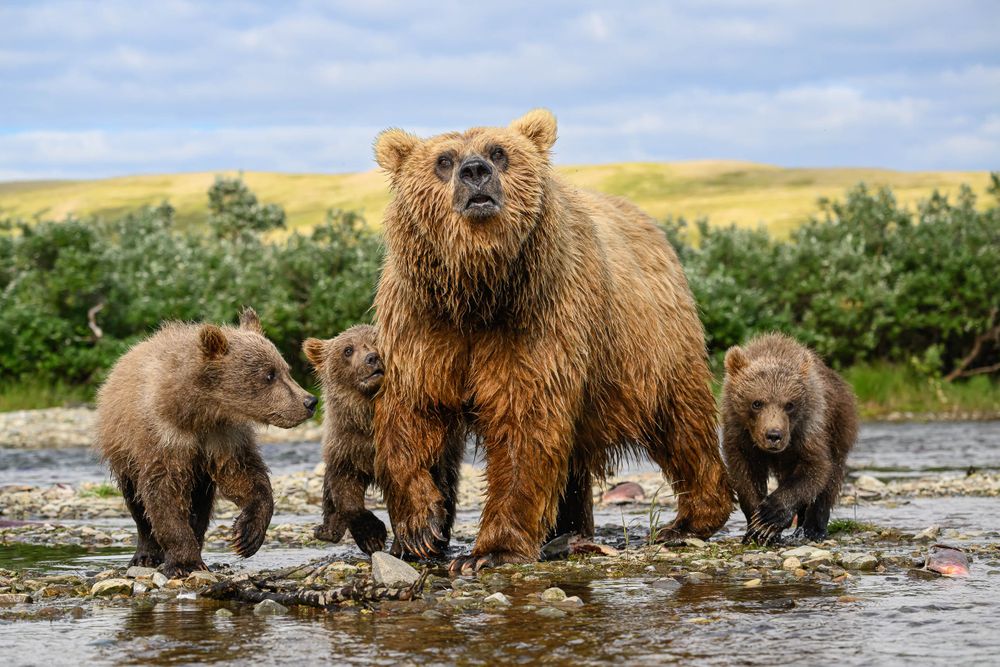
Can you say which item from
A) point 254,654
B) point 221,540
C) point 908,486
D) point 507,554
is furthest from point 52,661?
point 908,486

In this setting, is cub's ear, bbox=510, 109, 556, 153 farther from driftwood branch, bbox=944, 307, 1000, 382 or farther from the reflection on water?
driftwood branch, bbox=944, 307, 1000, 382

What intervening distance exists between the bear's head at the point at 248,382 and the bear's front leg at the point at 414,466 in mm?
636

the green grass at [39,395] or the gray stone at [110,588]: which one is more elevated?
the gray stone at [110,588]

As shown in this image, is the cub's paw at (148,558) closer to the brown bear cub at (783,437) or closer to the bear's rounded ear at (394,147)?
the bear's rounded ear at (394,147)

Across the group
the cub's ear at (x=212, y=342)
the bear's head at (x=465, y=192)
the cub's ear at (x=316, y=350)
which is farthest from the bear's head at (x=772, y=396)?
the cub's ear at (x=212, y=342)

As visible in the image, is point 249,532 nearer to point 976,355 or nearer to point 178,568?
point 178,568

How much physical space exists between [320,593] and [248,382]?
1840 millimetres

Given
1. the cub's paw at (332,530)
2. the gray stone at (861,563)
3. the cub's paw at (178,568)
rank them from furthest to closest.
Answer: the cub's paw at (332,530) → the cub's paw at (178,568) → the gray stone at (861,563)

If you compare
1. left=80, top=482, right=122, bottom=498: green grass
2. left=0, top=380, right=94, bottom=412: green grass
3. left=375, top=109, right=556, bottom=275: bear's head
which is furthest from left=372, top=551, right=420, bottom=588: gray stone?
left=0, top=380, right=94, bottom=412: green grass

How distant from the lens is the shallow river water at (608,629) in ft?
17.0

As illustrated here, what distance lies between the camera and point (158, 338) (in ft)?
27.1

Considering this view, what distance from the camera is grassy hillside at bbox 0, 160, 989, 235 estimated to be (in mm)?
60688

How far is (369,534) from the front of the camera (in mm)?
8328

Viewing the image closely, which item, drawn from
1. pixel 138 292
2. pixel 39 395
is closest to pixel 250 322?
pixel 39 395
